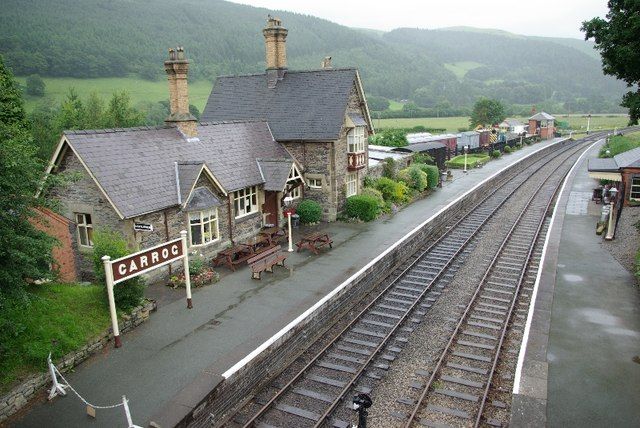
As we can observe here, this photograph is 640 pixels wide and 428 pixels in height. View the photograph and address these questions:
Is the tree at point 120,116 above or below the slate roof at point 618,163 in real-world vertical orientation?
above

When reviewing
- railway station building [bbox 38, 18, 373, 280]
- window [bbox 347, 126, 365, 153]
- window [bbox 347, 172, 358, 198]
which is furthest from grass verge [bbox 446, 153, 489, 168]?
window [bbox 347, 126, 365, 153]

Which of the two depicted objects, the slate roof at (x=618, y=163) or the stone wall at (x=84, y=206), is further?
the slate roof at (x=618, y=163)

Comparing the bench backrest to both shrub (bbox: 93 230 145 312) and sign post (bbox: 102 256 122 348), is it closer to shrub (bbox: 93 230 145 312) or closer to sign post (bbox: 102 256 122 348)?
shrub (bbox: 93 230 145 312)

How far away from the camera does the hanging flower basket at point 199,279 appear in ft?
53.6

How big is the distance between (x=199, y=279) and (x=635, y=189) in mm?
24737

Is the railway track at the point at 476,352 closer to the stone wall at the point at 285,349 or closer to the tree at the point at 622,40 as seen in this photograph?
the stone wall at the point at 285,349

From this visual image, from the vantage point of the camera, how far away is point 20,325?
406 inches

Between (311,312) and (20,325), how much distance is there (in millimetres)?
6868

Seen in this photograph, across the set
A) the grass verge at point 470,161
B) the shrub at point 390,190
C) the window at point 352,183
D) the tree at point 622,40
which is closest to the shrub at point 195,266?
the window at point 352,183

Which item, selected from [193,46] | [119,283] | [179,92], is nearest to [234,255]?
[119,283]

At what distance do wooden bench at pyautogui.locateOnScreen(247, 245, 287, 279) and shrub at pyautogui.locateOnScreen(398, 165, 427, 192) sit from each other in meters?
15.8

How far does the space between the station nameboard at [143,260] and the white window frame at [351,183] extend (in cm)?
1415

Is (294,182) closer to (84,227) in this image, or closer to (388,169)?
(388,169)

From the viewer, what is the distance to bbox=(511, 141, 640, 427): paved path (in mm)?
9508
